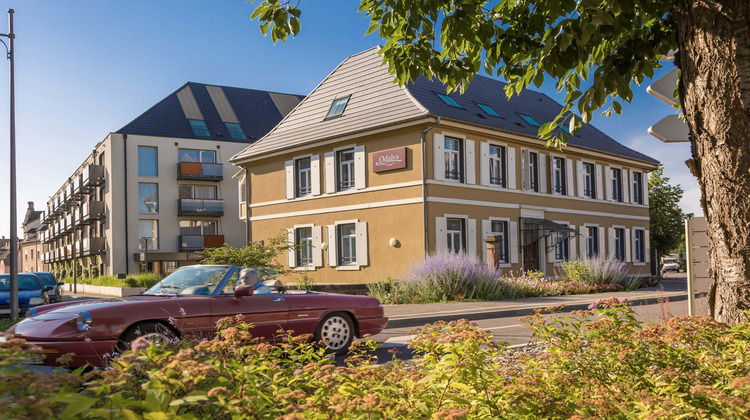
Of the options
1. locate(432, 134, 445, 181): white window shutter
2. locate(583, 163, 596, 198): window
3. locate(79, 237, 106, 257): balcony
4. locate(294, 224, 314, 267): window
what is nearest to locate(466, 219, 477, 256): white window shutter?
locate(432, 134, 445, 181): white window shutter

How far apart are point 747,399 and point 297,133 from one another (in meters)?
25.5

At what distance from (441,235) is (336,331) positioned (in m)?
14.1

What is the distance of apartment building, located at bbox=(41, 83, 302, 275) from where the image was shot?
4134 cm

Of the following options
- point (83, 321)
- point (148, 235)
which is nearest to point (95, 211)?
point (148, 235)

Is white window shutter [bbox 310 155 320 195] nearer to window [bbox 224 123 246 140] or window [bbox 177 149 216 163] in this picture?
window [bbox 177 149 216 163]

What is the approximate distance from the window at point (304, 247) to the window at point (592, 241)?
1287 centimetres

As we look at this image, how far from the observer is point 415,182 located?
2209 centimetres

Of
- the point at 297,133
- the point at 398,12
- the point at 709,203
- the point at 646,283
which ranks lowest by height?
the point at 646,283

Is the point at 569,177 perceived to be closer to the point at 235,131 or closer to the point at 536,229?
the point at 536,229

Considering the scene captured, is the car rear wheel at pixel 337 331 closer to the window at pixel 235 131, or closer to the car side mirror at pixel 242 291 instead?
the car side mirror at pixel 242 291

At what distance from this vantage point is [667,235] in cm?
4897

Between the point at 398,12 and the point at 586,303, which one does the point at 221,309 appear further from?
the point at 586,303

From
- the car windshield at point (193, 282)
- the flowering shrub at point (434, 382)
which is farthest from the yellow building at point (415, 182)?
the flowering shrub at point (434, 382)

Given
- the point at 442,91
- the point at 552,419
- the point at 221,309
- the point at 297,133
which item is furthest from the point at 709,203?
the point at 297,133
